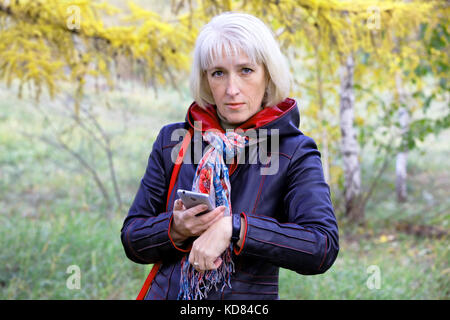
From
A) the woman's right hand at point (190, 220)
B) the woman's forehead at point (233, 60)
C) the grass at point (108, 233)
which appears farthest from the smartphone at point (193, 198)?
the grass at point (108, 233)

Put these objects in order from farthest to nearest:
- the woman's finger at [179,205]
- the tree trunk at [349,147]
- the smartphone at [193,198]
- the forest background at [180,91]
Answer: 1. the tree trunk at [349,147]
2. the forest background at [180,91]
3. the woman's finger at [179,205]
4. the smartphone at [193,198]

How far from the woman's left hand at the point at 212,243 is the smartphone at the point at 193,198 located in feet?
0.20

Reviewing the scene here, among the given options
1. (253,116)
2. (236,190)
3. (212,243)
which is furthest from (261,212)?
(253,116)

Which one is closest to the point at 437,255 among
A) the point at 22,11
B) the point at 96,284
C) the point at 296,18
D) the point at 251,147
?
the point at 296,18

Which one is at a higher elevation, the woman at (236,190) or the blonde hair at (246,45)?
the blonde hair at (246,45)

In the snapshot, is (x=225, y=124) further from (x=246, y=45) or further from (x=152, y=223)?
(x=152, y=223)

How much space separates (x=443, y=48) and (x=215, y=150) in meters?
5.96

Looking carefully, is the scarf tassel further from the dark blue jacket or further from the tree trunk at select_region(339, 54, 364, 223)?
the tree trunk at select_region(339, 54, 364, 223)

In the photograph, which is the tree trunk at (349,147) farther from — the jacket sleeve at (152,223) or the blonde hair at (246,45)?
the jacket sleeve at (152,223)

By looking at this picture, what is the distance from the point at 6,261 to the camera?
15.5 feet

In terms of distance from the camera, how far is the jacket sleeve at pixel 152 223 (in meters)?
1.51

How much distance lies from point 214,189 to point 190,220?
155 mm

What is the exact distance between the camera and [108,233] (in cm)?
555
